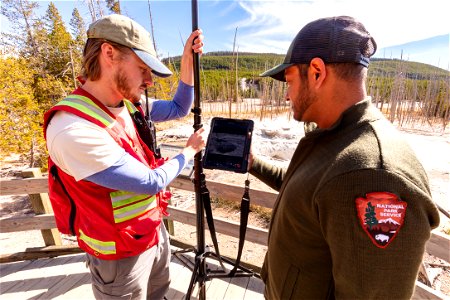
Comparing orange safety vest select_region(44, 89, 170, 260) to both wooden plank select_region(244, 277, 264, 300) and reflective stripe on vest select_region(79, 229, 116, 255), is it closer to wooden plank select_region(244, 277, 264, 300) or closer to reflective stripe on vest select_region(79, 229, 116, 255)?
reflective stripe on vest select_region(79, 229, 116, 255)

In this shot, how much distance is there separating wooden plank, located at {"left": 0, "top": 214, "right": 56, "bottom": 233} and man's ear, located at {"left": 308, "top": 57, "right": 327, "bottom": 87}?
10.6 ft

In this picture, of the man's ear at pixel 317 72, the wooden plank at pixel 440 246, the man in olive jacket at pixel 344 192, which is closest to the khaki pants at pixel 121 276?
the man in olive jacket at pixel 344 192

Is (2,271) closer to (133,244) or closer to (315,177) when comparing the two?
(133,244)

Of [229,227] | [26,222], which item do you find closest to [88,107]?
[229,227]

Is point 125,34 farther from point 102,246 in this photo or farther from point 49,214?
point 49,214

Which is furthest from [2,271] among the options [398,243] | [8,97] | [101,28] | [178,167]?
[8,97]

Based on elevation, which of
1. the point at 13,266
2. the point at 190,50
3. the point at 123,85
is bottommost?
the point at 13,266

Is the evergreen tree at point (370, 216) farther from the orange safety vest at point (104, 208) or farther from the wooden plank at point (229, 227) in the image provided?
the wooden plank at point (229, 227)

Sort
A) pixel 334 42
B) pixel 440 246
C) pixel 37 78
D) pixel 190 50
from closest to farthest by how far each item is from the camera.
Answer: pixel 334 42 < pixel 190 50 < pixel 440 246 < pixel 37 78

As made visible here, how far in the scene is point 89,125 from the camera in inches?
44.0

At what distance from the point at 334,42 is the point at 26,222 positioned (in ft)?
11.7

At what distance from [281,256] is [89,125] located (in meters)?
1.03

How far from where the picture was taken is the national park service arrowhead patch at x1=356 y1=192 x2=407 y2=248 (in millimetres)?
730

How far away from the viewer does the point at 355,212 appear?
0.76 meters
